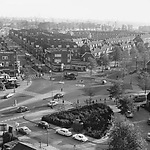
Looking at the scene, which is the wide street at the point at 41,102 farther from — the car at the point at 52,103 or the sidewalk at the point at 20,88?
the car at the point at 52,103

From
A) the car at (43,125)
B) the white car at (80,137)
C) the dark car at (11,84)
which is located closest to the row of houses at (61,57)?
the dark car at (11,84)

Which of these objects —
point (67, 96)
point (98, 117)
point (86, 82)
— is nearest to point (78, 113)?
point (98, 117)

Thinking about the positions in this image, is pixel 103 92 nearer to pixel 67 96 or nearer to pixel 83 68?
pixel 67 96

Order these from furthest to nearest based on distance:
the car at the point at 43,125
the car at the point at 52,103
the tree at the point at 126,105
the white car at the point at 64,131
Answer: the car at the point at 52,103
the tree at the point at 126,105
the car at the point at 43,125
the white car at the point at 64,131

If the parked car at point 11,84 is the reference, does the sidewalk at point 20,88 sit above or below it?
below

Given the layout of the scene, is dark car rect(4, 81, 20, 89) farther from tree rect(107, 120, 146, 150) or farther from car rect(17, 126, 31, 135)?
tree rect(107, 120, 146, 150)

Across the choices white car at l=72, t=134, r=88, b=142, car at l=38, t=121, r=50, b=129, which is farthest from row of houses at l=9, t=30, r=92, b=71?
white car at l=72, t=134, r=88, b=142

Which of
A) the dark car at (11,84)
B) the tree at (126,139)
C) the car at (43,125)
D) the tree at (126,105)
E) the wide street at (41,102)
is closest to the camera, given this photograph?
the tree at (126,139)

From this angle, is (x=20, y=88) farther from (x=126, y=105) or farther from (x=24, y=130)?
(x=126, y=105)
